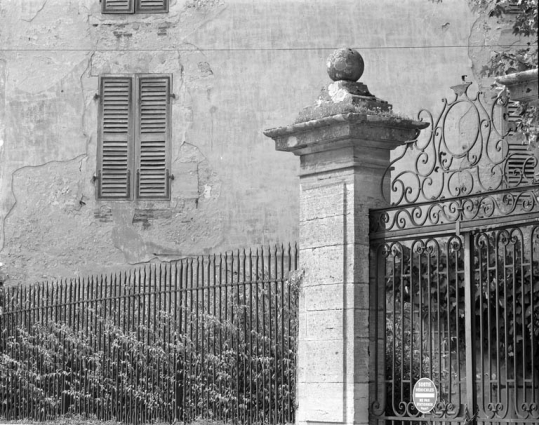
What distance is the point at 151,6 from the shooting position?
1552 cm

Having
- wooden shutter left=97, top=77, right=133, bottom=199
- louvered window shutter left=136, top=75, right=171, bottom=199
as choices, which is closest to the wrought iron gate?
louvered window shutter left=136, top=75, right=171, bottom=199

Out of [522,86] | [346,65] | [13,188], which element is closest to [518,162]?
[346,65]

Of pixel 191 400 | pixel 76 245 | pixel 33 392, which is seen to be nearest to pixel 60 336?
pixel 33 392

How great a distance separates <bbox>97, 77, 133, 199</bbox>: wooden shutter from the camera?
597 inches

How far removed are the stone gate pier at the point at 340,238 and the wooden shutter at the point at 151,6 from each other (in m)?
7.69

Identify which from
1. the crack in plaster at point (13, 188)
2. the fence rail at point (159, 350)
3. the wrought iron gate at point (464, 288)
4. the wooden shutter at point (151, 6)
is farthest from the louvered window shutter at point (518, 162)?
the crack in plaster at point (13, 188)

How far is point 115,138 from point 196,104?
1176 mm

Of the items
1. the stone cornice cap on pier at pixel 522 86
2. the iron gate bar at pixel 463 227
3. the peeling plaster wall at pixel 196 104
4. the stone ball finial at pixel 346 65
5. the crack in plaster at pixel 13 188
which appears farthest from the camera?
the crack in plaster at pixel 13 188

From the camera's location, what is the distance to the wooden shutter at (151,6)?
15492 millimetres

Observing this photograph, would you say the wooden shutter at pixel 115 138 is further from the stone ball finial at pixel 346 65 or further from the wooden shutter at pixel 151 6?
the stone ball finial at pixel 346 65

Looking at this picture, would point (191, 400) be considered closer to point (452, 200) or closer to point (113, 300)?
point (113, 300)

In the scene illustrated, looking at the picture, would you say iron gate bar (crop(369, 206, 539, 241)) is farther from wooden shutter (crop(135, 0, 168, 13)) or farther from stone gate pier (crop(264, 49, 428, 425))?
wooden shutter (crop(135, 0, 168, 13))

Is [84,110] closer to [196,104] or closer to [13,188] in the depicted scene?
[13,188]

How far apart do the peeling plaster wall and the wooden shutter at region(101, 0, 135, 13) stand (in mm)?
98
